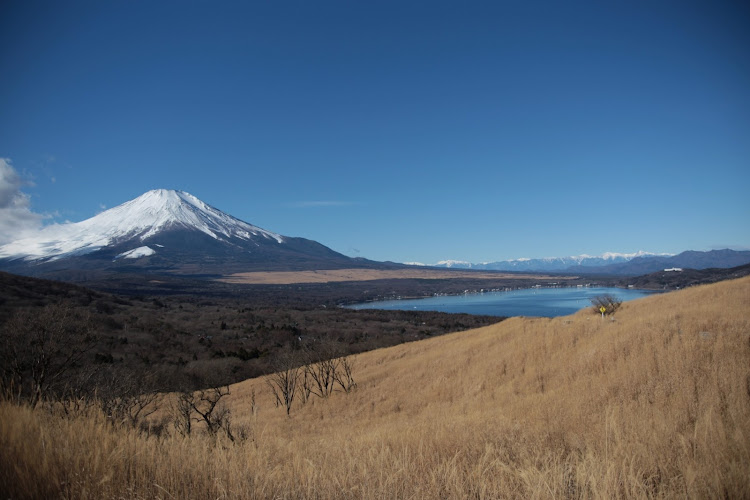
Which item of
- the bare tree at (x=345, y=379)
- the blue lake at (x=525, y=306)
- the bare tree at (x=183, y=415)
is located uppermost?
the bare tree at (x=183, y=415)

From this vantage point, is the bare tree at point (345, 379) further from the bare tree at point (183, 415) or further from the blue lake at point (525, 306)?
the blue lake at point (525, 306)

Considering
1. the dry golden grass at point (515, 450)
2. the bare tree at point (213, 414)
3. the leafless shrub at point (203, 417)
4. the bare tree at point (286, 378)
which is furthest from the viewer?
the bare tree at point (286, 378)

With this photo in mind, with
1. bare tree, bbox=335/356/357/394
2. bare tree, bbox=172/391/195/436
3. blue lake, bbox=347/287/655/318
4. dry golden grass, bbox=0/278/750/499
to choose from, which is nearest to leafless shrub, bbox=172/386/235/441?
bare tree, bbox=172/391/195/436

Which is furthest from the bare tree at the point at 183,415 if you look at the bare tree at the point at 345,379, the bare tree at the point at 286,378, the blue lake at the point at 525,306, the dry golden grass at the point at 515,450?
the blue lake at the point at 525,306

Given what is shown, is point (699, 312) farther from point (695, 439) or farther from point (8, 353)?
point (8, 353)

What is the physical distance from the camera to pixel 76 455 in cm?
338

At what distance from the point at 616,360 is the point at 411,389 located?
12853mm

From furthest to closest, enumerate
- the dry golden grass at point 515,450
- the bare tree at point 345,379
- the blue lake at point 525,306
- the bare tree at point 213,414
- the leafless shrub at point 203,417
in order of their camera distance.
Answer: the blue lake at point 525,306 → the bare tree at point 345,379 → the bare tree at point 213,414 → the leafless shrub at point 203,417 → the dry golden grass at point 515,450

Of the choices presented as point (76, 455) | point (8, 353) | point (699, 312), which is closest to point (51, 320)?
point (8, 353)

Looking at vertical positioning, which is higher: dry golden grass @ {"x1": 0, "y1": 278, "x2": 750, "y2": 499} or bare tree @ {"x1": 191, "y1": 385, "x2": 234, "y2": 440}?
dry golden grass @ {"x1": 0, "y1": 278, "x2": 750, "y2": 499}

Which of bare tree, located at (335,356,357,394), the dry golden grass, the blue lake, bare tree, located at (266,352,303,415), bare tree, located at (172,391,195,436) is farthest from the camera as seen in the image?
the blue lake

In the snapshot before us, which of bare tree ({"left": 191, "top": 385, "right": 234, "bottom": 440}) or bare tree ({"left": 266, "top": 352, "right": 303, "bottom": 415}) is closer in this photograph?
bare tree ({"left": 191, "top": 385, "right": 234, "bottom": 440})

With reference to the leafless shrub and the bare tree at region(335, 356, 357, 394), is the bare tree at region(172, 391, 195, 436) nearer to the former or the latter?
the leafless shrub

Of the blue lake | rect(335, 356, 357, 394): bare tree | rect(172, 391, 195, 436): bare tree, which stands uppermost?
rect(172, 391, 195, 436): bare tree
